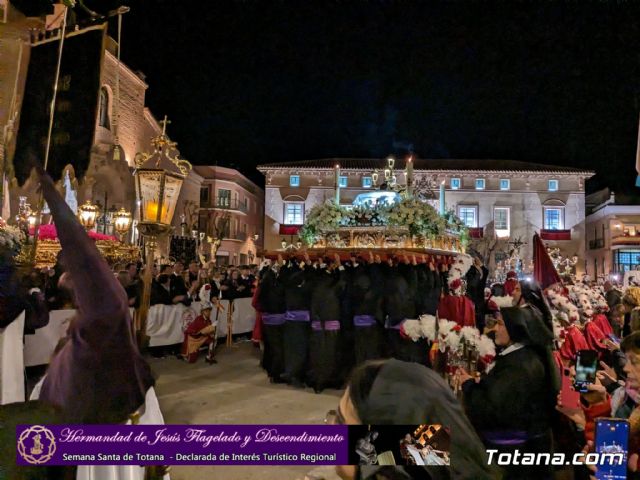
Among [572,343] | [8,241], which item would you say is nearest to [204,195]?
[572,343]

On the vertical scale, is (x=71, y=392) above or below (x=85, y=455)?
above

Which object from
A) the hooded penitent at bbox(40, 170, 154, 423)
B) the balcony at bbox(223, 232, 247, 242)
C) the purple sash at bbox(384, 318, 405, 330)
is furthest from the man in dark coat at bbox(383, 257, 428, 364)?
the balcony at bbox(223, 232, 247, 242)

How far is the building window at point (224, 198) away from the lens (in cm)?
4634

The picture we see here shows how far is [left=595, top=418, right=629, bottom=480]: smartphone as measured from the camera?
117 inches

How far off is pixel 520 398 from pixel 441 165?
156ft

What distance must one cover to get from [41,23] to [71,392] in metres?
4.82

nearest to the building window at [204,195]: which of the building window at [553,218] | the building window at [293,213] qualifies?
the building window at [293,213]

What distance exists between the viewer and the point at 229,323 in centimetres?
1227

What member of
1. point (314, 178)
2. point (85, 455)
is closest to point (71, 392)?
point (85, 455)

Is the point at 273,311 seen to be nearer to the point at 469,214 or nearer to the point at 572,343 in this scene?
the point at 572,343

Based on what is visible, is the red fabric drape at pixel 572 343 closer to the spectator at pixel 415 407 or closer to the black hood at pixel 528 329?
the black hood at pixel 528 329

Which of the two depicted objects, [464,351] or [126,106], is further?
[126,106]

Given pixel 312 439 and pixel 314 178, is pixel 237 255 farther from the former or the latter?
pixel 312 439

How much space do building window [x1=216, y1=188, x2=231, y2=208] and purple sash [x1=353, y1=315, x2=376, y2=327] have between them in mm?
39352
